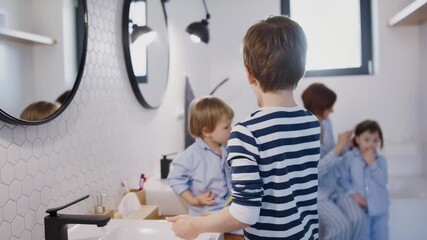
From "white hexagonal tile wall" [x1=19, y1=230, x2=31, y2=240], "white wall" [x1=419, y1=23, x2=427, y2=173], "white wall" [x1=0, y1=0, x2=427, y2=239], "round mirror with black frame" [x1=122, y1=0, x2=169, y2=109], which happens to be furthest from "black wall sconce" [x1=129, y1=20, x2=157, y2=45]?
"white wall" [x1=419, y1=23, x2=427, y2=173]

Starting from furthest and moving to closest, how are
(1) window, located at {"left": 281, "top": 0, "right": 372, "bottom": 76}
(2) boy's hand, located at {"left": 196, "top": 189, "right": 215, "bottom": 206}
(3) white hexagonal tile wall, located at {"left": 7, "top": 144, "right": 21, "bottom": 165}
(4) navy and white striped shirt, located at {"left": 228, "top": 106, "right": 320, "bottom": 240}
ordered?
(1) window, located at {"left": 281, "top": 0, "right": 372, "bottom": 76}, (2) boy's hand, located at {"left": 196, "top": 189, "right": 215, "bottom": 206}, (3) white hexagonal tile wall, located at {"left": 7, "top": 144, "right": 21, "bottom": 165}, (4) navy and white striped shirt, located at {"left": 228, "top": 106, "right": 320, "bottom": 240}

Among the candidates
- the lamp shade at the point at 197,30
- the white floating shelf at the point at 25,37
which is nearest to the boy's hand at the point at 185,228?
the white floating shelf at the point at 25,37

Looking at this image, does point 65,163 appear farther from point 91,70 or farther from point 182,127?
point 182,127

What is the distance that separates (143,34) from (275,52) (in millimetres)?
1035

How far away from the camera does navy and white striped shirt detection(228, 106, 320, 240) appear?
79cm

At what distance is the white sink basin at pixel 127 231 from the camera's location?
1035 mm

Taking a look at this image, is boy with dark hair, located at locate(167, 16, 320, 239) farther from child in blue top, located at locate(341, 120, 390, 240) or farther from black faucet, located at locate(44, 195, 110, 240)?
A: child in blue top, located at locate(341, 120, 390, 240)

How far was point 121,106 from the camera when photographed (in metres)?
1.54

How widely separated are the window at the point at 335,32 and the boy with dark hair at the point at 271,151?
2.05m

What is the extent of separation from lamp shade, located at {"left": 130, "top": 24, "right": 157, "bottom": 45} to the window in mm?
1424

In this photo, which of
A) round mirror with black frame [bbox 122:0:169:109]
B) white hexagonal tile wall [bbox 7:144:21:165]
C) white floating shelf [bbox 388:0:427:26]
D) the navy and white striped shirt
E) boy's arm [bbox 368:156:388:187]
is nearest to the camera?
the navy and white striped shirt

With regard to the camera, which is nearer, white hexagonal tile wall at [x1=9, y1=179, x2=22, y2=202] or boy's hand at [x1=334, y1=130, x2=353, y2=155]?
white hexagonal tile wall at [x1=9, y1=179, x2=22, y2=202]

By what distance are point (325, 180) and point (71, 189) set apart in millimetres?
1530

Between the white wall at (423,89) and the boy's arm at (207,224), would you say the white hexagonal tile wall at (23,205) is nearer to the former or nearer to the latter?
the boy's arm at (207,224)
